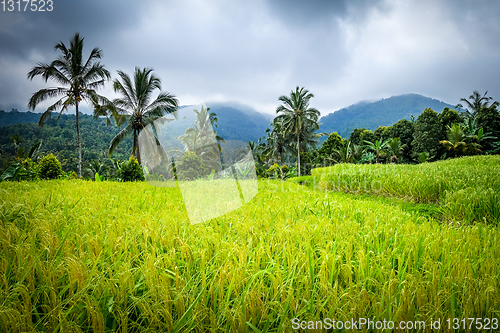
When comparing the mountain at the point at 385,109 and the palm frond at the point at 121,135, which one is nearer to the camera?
the palm frond at the point at 121,135

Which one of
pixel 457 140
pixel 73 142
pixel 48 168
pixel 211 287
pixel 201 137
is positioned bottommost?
pixel 211 287

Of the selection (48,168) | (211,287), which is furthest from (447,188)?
(48,168)

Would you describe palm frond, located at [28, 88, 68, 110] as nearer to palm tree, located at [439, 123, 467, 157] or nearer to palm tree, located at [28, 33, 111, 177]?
palm tree, located at [28, 33, 111, 177]

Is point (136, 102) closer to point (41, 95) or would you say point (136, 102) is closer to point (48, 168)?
point (41, 95)

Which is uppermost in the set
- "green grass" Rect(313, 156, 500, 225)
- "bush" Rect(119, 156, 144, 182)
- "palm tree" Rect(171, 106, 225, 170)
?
"palm tree" Rect(171, 106, 225, 170)

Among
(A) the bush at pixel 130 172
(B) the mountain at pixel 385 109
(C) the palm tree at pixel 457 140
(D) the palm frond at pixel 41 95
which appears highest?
(B) the mountain at pixel 385 109

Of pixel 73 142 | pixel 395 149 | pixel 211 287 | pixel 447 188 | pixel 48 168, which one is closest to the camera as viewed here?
pixel 211 287

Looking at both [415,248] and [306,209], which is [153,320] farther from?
[306,209]

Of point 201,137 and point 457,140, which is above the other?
point 457,140

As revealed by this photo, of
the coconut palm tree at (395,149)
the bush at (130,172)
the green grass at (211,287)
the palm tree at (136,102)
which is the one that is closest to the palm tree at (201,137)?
the green grass at (211,287)

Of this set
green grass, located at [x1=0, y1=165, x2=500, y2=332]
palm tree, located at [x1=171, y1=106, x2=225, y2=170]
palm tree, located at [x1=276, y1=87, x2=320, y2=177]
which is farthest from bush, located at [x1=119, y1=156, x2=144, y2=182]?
palm tree, located at [x1=276, y1=87, x2=320, y2=177]

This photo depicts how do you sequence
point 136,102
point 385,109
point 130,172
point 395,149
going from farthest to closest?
1. point 385,109
2. point 395,149
3. point 136,102
4. point 130,172

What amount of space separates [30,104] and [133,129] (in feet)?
18.6

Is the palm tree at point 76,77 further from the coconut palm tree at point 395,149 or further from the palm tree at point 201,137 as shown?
the coconut palm tree at point 395,149
